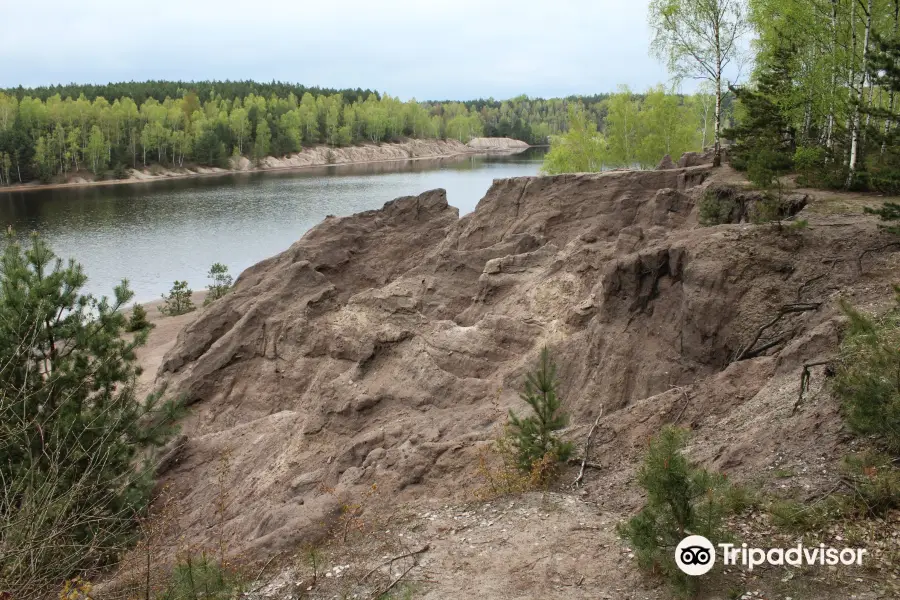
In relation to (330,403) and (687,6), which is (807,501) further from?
(687,6)

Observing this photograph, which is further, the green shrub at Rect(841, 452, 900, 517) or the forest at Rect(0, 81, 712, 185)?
the forest at Rect(0, 81, 712, 185)

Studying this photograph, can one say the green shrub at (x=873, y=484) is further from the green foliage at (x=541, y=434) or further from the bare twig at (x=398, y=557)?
the bare twig at (x=398, y=557)

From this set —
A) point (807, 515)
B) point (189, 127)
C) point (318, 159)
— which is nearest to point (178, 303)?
point (807, 515)

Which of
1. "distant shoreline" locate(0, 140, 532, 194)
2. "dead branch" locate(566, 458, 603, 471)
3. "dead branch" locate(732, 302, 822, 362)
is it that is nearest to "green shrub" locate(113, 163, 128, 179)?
"distant shoreline" locate(0, 140, 532, 194)

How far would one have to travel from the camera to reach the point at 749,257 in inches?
591

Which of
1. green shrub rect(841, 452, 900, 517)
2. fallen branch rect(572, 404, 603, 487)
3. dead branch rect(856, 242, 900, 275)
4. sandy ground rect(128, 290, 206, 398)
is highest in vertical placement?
dead branch rect(856, 242, 900, 275)

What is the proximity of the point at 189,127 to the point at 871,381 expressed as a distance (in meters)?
139

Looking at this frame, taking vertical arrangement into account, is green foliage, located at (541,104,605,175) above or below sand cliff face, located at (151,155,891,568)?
above

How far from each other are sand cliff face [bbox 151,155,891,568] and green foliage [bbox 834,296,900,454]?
753mm

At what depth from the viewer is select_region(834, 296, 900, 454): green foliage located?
8.83 meters

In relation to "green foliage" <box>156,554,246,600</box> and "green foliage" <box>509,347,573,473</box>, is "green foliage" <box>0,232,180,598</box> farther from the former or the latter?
"green foliage" <box>509,347,573,473</box>

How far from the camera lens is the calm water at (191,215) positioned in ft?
188

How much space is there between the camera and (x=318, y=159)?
145750 millimetres

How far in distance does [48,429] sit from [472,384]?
9.67m
